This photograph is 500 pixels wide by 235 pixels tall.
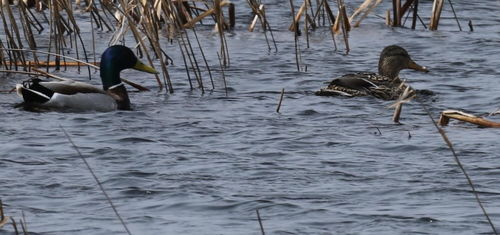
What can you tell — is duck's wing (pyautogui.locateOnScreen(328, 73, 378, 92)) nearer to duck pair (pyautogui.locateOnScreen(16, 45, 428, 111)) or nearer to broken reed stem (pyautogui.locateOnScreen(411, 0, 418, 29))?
duck pair (pyautogui.locateOnScreen(16, 45, 428, 111))

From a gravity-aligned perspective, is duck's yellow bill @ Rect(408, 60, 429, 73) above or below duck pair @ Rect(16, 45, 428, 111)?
below

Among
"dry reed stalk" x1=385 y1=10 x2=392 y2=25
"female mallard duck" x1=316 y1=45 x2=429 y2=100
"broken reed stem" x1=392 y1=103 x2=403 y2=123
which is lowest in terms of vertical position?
"dry reed stalk" x1=385 y1=10 x2=392 y2=25

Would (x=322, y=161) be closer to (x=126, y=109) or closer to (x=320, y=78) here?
(x=126, y=109)

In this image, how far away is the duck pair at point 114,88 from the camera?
11.3 metres

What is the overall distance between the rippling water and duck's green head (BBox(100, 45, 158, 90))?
0.26 m

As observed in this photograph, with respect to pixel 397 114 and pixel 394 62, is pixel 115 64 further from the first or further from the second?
pixel 397 114

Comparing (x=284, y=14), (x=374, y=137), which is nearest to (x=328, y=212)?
(x=374, y=137)

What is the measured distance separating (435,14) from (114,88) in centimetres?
486

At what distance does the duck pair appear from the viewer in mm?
11320

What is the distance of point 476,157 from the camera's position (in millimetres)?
9070

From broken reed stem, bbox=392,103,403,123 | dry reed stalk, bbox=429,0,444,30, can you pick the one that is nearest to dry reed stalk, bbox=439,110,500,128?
broken reed stem, bbox=392,103,403,123

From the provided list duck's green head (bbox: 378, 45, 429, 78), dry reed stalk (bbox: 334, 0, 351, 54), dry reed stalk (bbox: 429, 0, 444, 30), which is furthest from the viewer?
dry reed stalk (bbox: 429, 0, 444, 30)

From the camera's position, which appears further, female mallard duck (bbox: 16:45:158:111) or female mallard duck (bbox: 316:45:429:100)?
female mallard duck (bbox: 316:45:429:100)

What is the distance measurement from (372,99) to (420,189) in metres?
4.09
